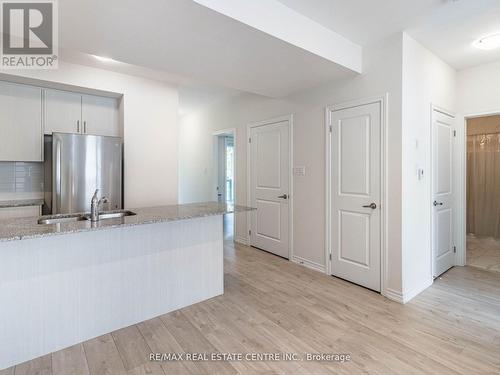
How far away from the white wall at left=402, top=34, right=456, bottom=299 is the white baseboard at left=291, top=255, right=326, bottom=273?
1.01m

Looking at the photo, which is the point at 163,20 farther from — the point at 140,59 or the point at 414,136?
the point at 414,136

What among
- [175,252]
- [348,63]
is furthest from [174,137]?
[348,63]

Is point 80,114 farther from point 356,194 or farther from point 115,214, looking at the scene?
point 356,194

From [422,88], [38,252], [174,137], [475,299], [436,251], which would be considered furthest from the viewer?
[174,137]

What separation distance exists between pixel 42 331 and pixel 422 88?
13.2 ft

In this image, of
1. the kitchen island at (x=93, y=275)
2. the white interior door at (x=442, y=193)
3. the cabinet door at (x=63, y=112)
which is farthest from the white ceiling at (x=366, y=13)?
the cabinet door at (x=63, y=112)

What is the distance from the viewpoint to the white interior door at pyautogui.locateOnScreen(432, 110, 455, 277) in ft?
10.5

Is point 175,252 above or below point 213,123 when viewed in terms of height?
below

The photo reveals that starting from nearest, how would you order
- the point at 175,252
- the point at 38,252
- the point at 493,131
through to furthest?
the point at 38,252
the point at 175,252
the point at 493,131

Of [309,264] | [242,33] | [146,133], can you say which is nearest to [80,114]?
[146,133]

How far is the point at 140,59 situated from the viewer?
102 inches

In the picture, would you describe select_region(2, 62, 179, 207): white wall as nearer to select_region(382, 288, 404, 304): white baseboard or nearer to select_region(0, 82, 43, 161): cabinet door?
select_region(0, 82, 43, 161): cabinet door

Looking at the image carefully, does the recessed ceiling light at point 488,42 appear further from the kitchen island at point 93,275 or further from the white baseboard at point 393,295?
the kitchen island at point 93,275

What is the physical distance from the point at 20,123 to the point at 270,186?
3279mm
